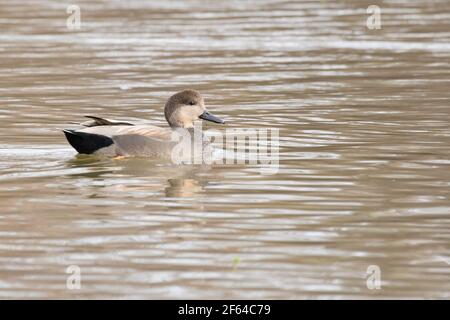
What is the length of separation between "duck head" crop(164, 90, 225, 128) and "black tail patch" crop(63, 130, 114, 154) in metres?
0.91

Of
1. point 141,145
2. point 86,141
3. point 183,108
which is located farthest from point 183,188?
point 183,108

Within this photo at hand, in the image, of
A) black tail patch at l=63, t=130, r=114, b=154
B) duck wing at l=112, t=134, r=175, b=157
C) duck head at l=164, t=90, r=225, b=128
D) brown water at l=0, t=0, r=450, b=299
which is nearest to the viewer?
brown water at l=0, t=0, r=450, b=299

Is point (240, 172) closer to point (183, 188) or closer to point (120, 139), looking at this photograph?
point (183, 188)

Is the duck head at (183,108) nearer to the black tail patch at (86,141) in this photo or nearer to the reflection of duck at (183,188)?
the black tail patch at (86,141)

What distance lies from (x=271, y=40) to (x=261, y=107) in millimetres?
5786

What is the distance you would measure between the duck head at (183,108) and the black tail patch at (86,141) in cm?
91

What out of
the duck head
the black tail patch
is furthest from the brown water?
the duck head

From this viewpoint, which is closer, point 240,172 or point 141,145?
point 240,172

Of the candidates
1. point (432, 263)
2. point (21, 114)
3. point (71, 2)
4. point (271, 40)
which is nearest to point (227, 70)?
point (271, 40)

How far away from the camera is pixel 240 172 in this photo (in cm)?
1127

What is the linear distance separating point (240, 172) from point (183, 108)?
1383mm

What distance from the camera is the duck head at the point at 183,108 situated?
12359mm

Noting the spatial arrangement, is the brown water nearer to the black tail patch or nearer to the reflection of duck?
the reflection of duck

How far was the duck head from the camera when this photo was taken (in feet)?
40.5
